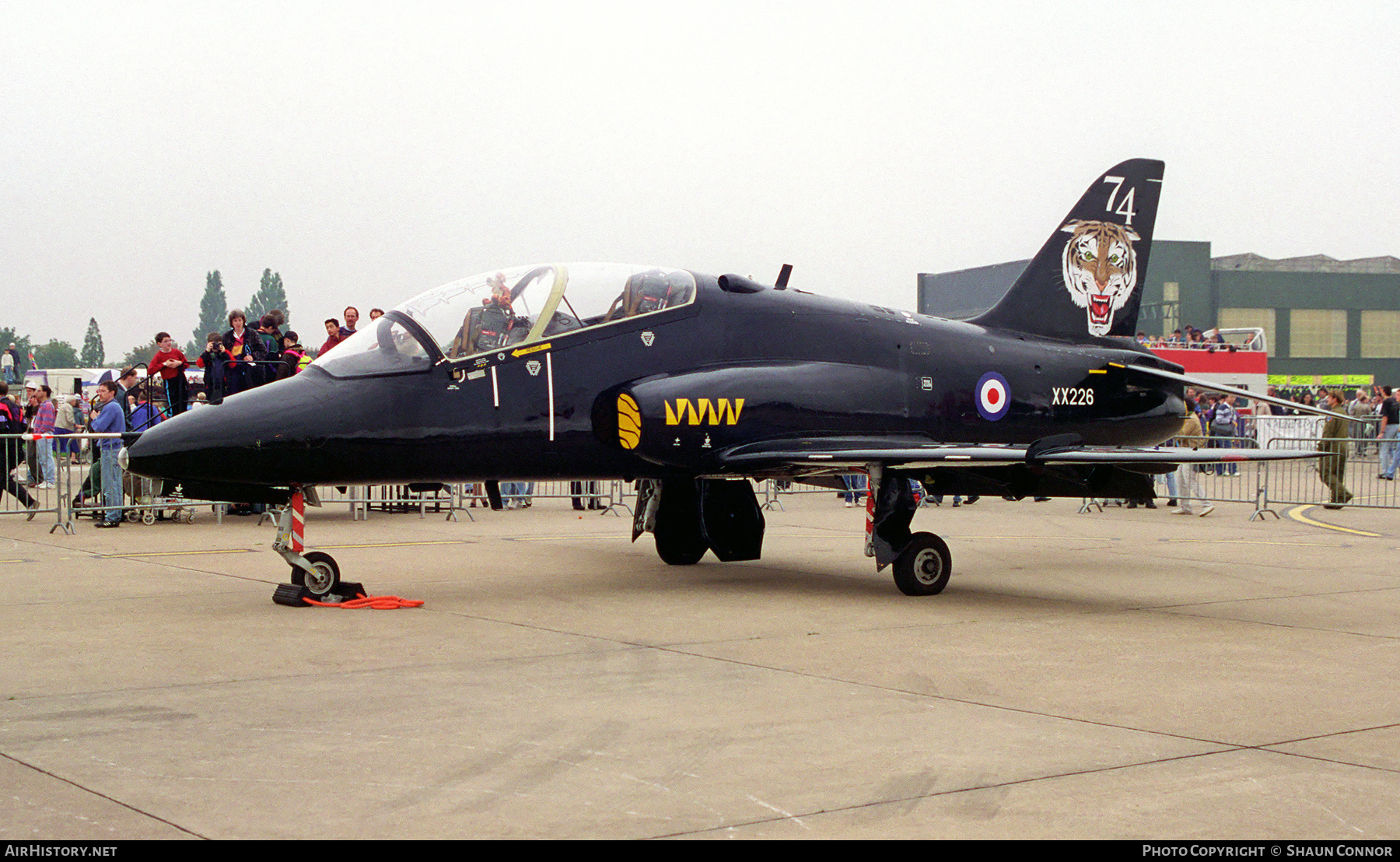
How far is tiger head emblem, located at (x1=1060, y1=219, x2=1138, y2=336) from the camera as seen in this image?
12797 mm

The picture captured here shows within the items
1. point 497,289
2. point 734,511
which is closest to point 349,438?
point 497,289

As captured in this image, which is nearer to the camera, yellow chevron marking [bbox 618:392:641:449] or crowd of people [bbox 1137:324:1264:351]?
yellow chevron marking [bbox 618:392:641:449]

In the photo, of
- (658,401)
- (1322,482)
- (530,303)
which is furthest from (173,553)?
(1322,482)

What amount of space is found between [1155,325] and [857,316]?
60.4 m

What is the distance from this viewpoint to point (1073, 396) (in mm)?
12172

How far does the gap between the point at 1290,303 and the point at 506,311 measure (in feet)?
248

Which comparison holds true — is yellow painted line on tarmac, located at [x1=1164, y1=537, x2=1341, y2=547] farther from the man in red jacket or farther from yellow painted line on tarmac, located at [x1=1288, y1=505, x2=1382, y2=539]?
the man in red jacket

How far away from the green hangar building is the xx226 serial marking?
58368mm

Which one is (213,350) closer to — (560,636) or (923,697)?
(560,636)

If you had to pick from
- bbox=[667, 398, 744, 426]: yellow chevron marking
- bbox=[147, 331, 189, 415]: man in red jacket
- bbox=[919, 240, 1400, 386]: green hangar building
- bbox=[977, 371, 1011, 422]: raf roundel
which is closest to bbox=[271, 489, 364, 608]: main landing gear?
bbox=[667, 398, 744, 426]: yellow chevron marking

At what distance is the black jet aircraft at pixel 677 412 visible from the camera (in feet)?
28.4

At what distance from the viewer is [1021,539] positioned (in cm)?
1514

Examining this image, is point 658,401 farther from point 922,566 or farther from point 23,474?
point 23,474

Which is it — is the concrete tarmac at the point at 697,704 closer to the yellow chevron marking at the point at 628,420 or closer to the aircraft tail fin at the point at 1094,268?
the yellow chevron marking at the point at 628,420
